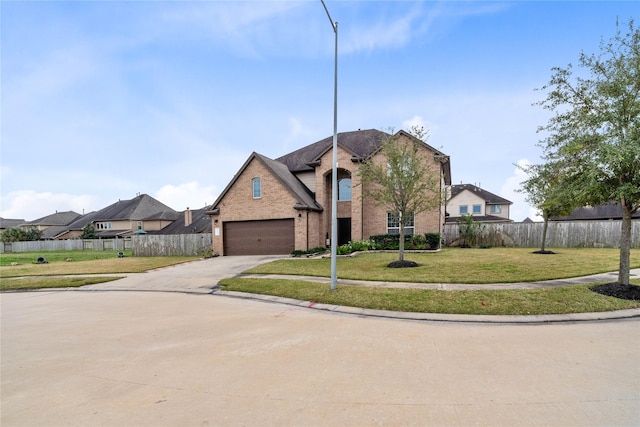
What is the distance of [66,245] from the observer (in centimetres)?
4041

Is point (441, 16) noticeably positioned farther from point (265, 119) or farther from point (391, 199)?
point (265, 119)

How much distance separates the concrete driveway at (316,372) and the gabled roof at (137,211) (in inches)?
1782

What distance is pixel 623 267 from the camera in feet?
25.6

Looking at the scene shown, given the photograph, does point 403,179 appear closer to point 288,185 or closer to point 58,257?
point 288,185

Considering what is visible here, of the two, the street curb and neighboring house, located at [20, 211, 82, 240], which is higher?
neighboring house, located at [20, 211, 82, 240]

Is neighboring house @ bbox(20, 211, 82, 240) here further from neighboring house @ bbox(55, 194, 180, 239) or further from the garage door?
the garage door

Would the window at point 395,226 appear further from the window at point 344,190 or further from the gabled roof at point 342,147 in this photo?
the gabled roof at point 342,147

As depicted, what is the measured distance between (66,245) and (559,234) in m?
56.4

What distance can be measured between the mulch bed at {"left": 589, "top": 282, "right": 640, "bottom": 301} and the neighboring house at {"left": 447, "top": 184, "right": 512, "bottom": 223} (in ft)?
117

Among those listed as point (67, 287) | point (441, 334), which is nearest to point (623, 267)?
point (441, 334)

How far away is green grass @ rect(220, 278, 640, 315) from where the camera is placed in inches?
262

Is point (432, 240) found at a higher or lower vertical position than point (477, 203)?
lower

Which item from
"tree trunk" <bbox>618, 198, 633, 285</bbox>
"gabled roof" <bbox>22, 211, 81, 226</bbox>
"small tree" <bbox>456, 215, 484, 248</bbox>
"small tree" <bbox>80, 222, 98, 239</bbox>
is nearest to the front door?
"small tree" <bbox>456, 215, 484, 248</bbox>

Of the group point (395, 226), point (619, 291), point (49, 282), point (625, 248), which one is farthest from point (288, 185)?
point (619, 291)
